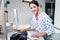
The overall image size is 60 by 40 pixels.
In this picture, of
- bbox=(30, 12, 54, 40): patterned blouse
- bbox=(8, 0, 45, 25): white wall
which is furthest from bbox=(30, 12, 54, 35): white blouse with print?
bbox=(8, 0, 45, 25): white wall

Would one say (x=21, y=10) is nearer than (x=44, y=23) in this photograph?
No

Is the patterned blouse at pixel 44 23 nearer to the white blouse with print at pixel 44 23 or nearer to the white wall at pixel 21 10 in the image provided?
the white blouse with print at pixel 44 23

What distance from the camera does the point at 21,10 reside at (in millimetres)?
1190

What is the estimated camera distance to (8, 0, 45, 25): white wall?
1168 mm

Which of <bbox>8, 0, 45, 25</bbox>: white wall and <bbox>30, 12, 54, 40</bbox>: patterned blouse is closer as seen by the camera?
<bbox>30, 12, 54, 40</bbox>: patterned blouse

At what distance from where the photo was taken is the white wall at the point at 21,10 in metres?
1.17

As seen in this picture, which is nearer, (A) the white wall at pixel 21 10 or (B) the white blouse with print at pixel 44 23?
(B) the white blouse with print at pixel 44 23

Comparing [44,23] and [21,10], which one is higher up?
[21,10]

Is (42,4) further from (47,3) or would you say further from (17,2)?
(17,2)

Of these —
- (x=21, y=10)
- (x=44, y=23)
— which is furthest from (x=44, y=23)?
(x=21, y=10)

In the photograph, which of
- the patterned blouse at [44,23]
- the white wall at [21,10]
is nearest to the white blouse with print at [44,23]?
the patterned blouse at [44,23]

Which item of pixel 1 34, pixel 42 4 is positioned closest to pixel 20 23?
pixel 42 4

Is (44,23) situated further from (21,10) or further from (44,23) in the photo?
(21,10)

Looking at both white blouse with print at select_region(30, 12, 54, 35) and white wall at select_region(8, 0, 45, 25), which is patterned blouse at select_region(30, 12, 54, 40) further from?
white wall at select_region(8, 0, 45, 25)
